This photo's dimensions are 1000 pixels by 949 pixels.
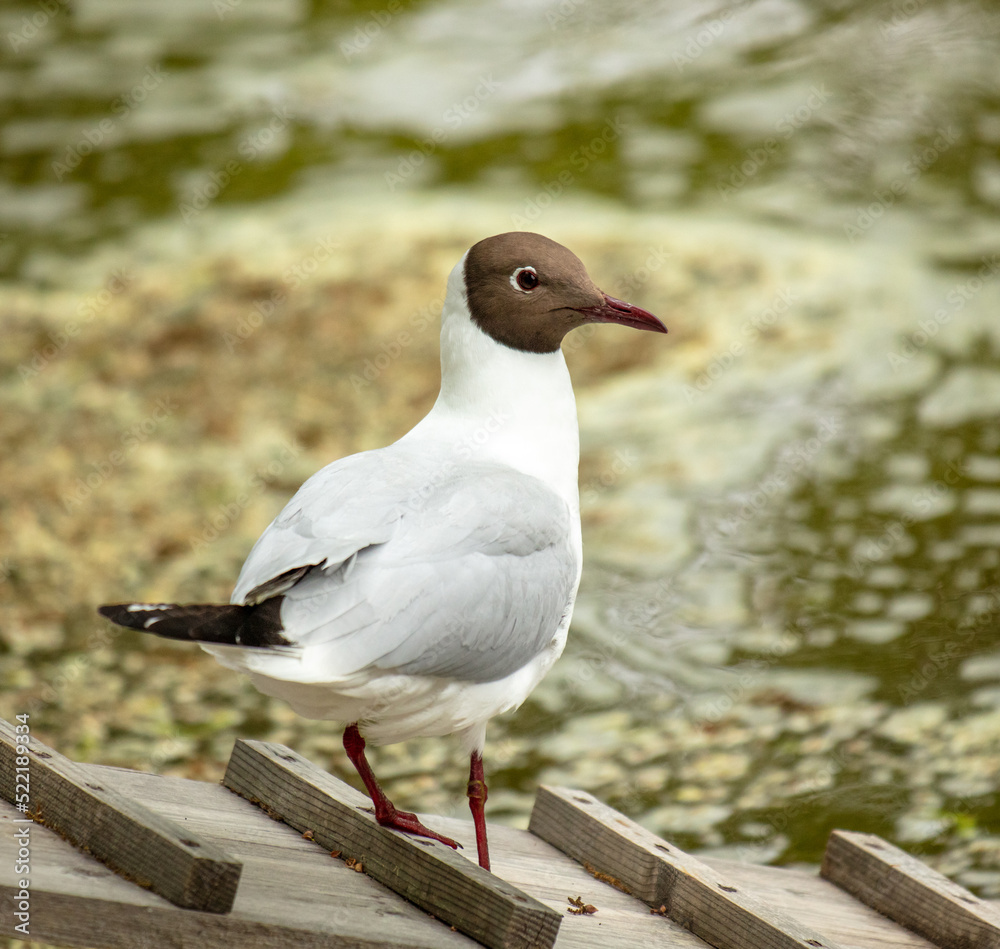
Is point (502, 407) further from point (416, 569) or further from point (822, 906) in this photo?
point (822, 906)

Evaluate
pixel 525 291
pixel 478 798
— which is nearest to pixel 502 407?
pixel 525 291

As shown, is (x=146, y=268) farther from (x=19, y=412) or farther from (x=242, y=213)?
(x=19, y=412)

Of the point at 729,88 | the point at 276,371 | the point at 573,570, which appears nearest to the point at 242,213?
the point at 276,371

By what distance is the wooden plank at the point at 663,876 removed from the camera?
256 centimetres

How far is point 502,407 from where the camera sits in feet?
9.66

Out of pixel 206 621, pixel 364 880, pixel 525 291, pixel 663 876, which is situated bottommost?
pixel 364 880

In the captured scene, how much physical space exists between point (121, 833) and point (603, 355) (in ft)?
19.7

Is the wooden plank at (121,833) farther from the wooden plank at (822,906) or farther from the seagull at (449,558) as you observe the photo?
the wooden plank at (822,906)

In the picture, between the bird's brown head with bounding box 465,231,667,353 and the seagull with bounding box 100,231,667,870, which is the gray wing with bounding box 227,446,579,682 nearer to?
the seagull with bounding box 100,231,667,870

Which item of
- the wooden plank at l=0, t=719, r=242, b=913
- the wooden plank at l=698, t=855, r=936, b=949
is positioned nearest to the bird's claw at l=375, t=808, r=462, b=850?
the wooden plank at l=0, t=719, r=242, b=913

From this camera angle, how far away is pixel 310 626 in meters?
2.32

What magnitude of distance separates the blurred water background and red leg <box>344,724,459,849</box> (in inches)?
80.1

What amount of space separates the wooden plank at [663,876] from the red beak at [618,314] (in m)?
1.14

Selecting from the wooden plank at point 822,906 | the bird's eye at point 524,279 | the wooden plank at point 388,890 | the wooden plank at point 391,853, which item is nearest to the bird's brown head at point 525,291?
the bird's eye at point 524,279
